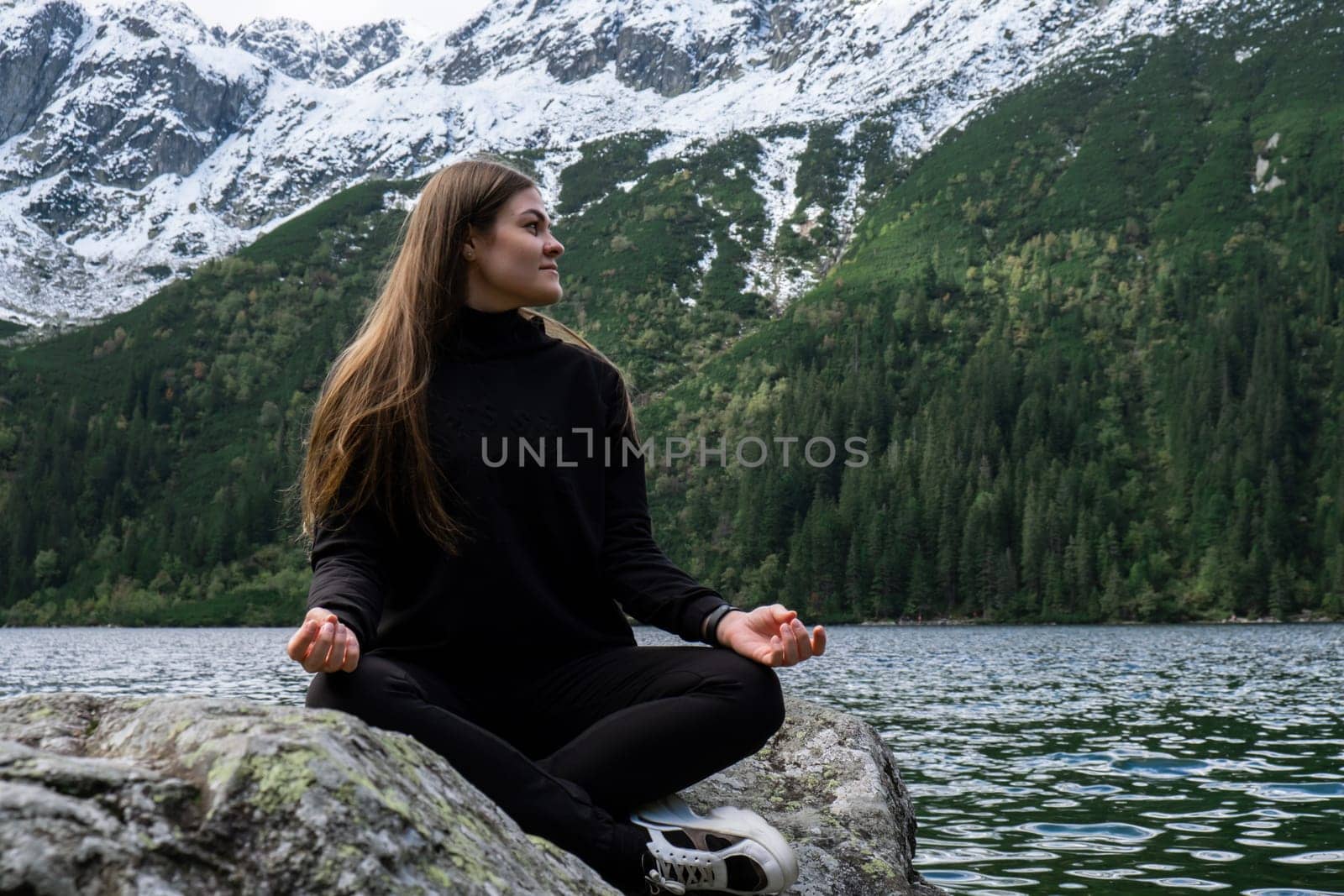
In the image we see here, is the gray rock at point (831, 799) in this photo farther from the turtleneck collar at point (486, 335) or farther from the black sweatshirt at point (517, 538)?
the turtleneck collar at point (486, 335)

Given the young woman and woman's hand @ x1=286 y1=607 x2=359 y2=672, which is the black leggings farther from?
woman's hand @ x1=286 y1=607 x2=359 y2=672

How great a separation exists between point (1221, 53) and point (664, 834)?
210 metres

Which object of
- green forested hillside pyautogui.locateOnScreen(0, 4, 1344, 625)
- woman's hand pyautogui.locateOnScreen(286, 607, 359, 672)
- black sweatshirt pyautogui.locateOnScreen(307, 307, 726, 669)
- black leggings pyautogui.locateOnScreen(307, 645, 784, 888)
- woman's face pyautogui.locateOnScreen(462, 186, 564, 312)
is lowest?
black leggings pyautogui.locateOnScreen(307, 645, 784, 888)

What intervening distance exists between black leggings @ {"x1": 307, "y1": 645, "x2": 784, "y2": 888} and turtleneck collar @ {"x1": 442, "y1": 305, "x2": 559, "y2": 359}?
1.31 meters

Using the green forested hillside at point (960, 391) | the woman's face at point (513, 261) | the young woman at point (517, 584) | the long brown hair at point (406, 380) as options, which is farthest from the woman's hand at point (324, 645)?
the green forested hillside at point (960, 391)

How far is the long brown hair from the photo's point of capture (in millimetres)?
4426

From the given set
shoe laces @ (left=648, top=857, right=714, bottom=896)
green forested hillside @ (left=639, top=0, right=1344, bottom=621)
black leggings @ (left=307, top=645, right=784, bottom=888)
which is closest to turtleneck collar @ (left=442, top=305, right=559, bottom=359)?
black leggings @ (left=307, top=645, right=784, bottom=888)

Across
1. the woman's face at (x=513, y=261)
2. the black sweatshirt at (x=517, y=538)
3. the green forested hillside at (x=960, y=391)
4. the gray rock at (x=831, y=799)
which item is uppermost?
the green forested hillside at (x=960, y=391)

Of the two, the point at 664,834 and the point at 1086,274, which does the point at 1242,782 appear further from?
the point at 1086,274

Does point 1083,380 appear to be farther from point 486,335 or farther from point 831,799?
point 486,335

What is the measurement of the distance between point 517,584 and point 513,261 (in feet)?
4.46

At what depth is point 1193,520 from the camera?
115 meters

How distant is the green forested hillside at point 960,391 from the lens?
115750 millimetres

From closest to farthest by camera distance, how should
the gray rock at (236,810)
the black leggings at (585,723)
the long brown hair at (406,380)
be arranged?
the gray rock at (236,810) < the black leggings at (585,723) < the long brown hair at (406,380)
